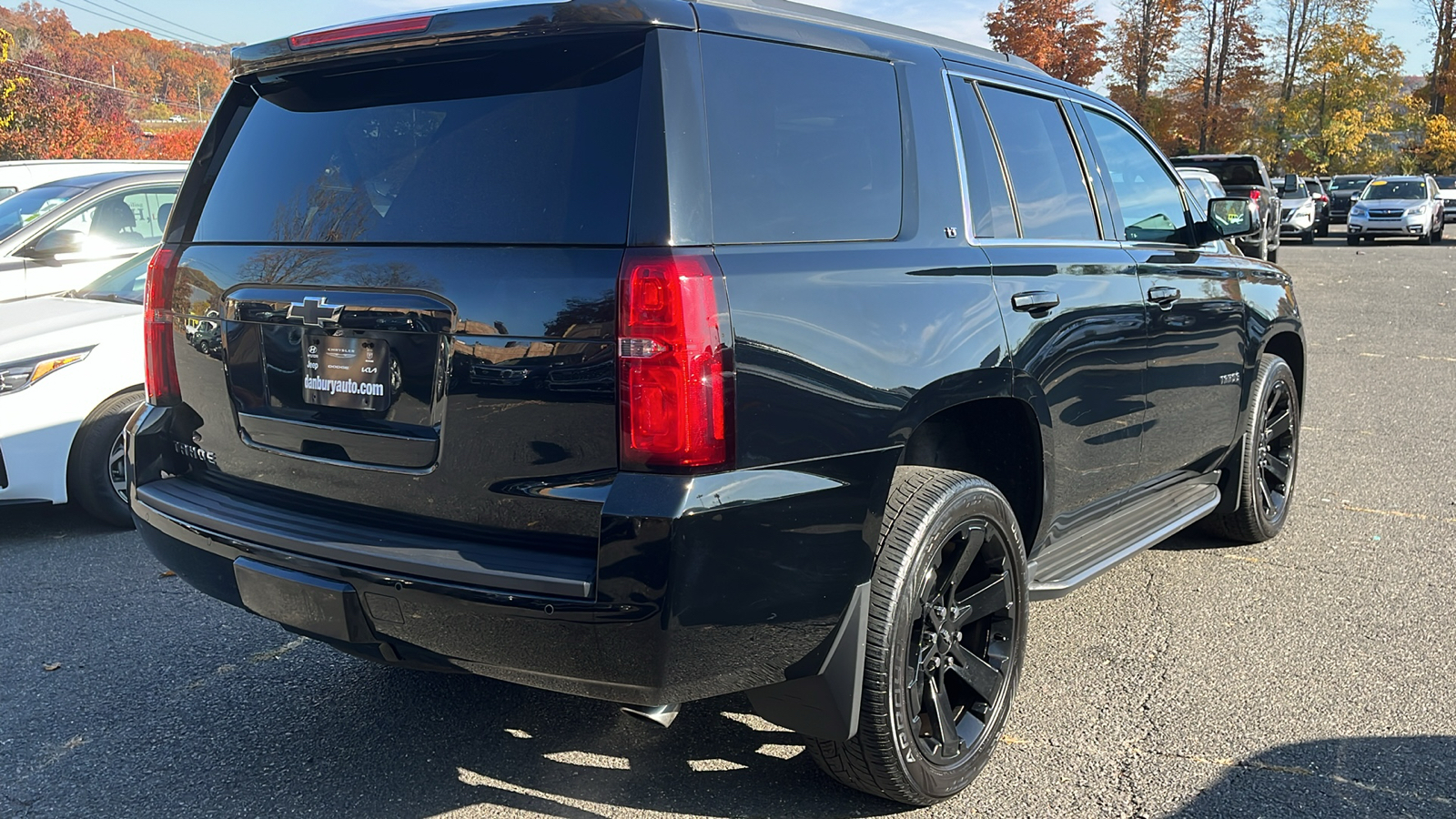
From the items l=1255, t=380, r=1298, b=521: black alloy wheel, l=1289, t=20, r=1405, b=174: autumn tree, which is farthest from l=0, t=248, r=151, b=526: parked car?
l=1289, t=20, r=1405, b=174: autumn tree

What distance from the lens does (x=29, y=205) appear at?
25.3ft

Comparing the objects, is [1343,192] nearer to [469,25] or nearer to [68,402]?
[68,402]

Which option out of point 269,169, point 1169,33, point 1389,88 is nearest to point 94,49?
point 1169,33

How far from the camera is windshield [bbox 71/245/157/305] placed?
598cm

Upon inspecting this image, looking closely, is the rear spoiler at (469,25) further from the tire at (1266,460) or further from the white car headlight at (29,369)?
the tire at (1266,460)

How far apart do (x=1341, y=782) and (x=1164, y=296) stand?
66.6 inches

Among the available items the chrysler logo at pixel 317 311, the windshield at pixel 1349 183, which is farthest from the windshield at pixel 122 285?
the windshield at pixel 1349 183

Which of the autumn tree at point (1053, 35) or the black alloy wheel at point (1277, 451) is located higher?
the autumn tree at point (1053, 35)

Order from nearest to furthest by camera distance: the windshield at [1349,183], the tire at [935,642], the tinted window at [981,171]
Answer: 1. the tire at [935,642]
2. the tinted window at [981,171]
3. the windshield at [1349,183]

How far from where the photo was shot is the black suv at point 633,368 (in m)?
2.35

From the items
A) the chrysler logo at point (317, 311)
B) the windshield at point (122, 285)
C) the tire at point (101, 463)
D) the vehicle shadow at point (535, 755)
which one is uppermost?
the chrysler logo at point (317, 311)

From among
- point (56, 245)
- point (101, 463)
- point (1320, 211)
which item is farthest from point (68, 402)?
point (1320, 211)

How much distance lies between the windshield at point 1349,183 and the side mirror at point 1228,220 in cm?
3709

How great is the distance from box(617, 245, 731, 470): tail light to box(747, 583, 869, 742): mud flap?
1.86ft
